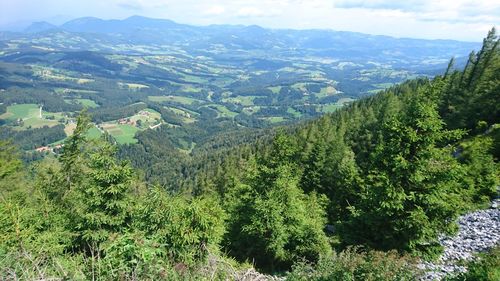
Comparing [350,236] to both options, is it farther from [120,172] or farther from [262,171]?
[120,172]

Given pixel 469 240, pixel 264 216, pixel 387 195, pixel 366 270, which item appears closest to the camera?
pixel 366 270

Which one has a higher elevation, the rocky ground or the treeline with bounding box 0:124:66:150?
the rocky ground

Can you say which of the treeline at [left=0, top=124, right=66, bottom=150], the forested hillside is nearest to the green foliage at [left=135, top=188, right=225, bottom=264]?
the forested hillside

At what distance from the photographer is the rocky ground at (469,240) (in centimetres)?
1602

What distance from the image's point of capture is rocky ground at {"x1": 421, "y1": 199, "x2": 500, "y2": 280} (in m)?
16.0

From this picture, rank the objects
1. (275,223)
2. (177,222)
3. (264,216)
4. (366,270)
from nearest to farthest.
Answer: (366,270)
(177,222)
(275,223)
(264,216)

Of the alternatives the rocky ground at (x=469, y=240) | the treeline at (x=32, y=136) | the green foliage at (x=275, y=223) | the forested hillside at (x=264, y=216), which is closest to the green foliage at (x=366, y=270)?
the forested hillside at (x=264, y=216)

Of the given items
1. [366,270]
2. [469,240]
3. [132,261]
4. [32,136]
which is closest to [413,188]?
[469,240]

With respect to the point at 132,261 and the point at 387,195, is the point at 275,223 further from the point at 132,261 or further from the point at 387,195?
the point at 132,261

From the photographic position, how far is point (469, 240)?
18.6 metres

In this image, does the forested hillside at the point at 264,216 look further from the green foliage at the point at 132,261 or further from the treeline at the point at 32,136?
the treeline at the point at 32,136

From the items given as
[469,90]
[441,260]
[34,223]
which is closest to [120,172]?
[34,223]

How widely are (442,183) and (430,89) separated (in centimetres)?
545

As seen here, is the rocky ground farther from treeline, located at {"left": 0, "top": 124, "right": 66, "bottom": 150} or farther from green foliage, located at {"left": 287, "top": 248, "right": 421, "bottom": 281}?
treeline, located at {"left": 0, "top": 124, "right": 66, "bottom": 150}
